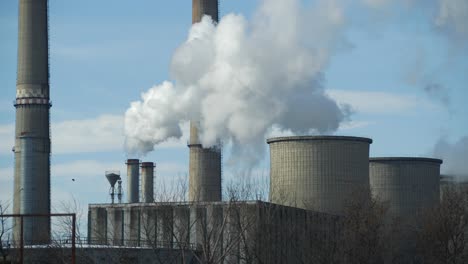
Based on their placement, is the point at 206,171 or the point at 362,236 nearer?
the point at 362,236

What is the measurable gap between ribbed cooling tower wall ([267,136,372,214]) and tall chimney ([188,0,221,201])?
465 inches

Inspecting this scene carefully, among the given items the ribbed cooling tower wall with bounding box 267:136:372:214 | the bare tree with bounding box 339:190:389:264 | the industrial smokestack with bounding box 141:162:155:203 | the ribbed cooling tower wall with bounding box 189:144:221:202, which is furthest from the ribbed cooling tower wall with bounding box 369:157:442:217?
the industrial smokestack with bounding box 141:162:155:203

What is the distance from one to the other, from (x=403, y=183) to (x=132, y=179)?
1067 inches

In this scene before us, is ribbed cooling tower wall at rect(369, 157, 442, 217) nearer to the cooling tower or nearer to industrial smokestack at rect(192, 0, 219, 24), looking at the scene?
the cooling tower

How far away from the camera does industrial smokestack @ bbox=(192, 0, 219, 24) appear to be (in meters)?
64.1

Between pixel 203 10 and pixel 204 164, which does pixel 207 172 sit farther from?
pixel 203 10

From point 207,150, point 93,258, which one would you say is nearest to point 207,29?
point 207,150

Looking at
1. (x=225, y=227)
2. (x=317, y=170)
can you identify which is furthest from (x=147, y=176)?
(x=225, y=227)

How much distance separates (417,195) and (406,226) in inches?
158

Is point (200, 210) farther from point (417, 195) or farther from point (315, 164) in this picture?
point (417, 195)

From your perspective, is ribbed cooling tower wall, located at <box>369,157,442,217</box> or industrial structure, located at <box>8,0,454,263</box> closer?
industrial structure, located at <box>8,0,454,263</box>

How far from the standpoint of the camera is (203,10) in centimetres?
6425

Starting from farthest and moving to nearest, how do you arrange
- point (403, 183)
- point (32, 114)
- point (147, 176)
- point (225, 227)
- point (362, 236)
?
point (147, 176)
point (403, 183)
point (32, 114)
point (362, 236)
point (225, 227)

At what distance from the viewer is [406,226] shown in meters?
61.0
